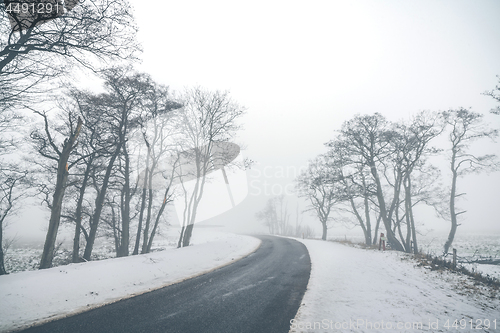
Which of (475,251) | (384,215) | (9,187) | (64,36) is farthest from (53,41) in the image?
(475,251)

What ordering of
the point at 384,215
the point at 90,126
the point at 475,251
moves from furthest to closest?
1. the point at 475,251
2. the point at 384,215
3. the point at 90,126

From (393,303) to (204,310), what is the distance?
4.43 m

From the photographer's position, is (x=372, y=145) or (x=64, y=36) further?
(x=372, y=145)

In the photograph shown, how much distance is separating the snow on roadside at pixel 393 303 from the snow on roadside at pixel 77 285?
4.31 meters

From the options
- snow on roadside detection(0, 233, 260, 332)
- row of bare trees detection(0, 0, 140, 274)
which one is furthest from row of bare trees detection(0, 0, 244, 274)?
snow on roadside detection(0, 233, 260, 332)

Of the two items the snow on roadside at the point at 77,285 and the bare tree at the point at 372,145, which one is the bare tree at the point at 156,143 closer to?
the snow on roadside at the point at 77,285

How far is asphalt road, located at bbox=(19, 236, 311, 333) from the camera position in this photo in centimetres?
348

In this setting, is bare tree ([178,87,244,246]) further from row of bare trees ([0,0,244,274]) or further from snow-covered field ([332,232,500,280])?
snow-covered field ([332,232,500,280])

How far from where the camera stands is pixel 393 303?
4.82m

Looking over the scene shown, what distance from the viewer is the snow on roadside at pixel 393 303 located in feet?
12.7

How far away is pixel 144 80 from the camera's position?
1198 centimetres

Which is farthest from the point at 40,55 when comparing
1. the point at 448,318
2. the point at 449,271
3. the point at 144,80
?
the point at 449,271

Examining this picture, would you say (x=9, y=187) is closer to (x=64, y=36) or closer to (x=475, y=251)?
(x=64, y=36)

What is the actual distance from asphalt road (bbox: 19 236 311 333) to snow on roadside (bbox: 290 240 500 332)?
52cm
